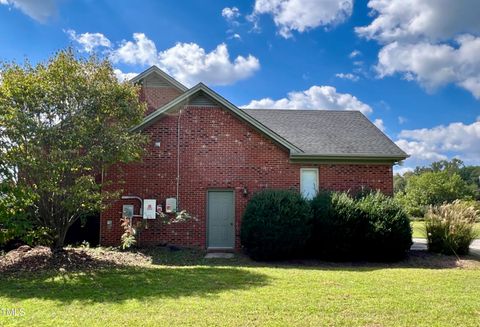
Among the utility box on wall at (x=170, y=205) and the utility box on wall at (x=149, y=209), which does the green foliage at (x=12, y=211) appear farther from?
the utility box on wall at (x=170, y=205)

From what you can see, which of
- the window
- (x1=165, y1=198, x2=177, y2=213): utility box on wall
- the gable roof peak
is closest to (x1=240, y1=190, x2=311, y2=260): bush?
the window

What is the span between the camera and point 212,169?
42.0 feet

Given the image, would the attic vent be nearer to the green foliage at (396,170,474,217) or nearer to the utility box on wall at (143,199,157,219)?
the utility box on wall at (143,199,157,219)

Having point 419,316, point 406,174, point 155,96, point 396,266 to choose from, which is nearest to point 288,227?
point 396,266

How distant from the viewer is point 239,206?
1278cm

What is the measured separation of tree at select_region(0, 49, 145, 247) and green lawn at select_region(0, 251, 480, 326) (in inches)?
88.4

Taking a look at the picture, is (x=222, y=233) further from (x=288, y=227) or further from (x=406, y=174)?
(x=406, y=174)

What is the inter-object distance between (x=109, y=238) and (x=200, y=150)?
4.31 metres

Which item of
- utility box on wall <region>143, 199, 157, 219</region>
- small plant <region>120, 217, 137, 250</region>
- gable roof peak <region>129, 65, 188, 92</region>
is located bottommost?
small plant <region>120, 217, 137, 250</region>

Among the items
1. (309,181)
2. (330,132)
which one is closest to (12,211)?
(309,181)

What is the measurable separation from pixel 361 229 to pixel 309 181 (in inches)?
111

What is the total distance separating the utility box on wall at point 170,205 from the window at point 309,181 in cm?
449

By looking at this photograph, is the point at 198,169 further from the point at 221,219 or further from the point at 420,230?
the point at 420,230

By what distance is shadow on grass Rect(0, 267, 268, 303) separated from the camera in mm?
6633
